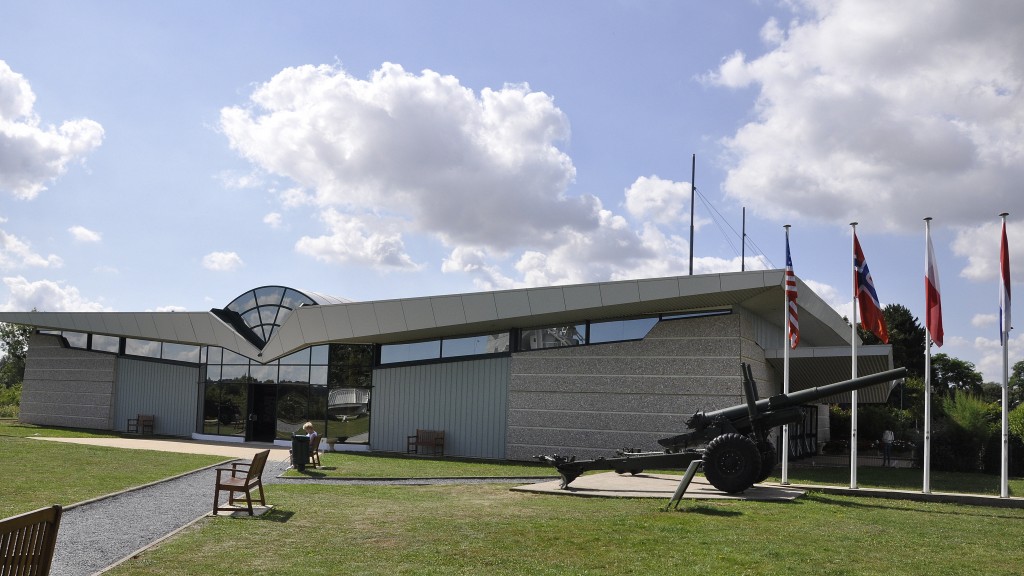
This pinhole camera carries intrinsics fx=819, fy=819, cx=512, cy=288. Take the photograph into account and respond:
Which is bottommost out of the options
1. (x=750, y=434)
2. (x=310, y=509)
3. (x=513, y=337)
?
(x=310, y=509)

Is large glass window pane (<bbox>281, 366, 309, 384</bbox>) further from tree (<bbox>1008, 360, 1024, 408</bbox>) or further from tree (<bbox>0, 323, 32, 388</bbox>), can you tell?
tree (<bbox>1008, 360, 1024, 408</bbox>)

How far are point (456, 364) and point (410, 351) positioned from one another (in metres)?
1.96

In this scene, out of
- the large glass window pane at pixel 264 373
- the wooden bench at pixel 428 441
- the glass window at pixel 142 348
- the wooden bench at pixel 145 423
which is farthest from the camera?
the glass window at pixel 142 348

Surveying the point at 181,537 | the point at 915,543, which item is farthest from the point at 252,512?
the point at 915,543

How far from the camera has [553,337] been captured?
24.3 m

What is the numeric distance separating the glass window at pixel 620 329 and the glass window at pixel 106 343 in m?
20.9

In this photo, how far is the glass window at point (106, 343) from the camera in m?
33.5

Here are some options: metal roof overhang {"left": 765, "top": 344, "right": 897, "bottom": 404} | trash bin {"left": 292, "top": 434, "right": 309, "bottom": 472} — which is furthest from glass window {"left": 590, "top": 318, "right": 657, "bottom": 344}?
trash bin {"left": 292, "top": 434, "right": 309, "bottom": 472}

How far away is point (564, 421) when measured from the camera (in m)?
23.8

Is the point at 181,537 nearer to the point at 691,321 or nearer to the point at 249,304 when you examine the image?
the point at 691,321

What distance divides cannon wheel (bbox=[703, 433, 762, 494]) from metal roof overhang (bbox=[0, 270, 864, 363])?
22.1ft

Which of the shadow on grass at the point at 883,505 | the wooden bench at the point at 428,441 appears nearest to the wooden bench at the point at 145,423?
the wooden bench at the point at 428,441

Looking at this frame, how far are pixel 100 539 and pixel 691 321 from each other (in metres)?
16.4

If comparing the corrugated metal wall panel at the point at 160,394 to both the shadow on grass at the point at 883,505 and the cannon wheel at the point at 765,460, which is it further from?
the shadow on grass at the point at 883,505
